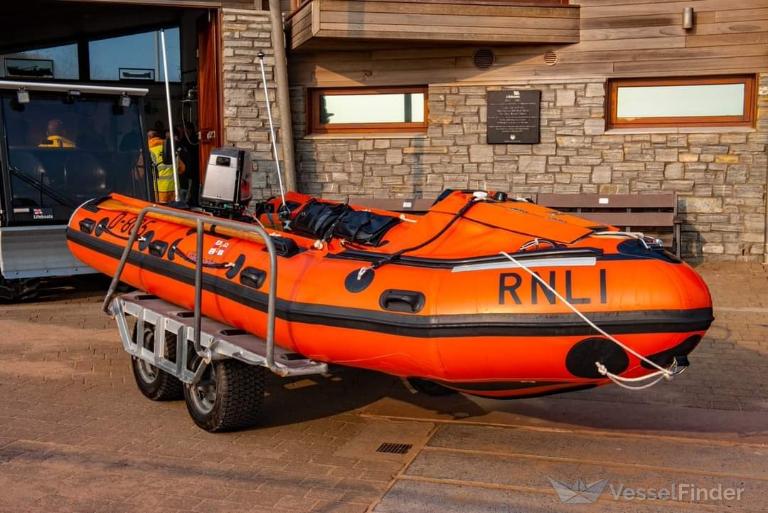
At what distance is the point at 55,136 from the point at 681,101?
7.63 metres

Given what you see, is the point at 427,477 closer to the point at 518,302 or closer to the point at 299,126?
the point at 518,302

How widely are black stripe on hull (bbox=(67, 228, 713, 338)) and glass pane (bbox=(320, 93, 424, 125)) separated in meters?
7.27

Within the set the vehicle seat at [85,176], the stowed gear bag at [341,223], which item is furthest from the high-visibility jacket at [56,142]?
the stowed gear bag at [341,223]

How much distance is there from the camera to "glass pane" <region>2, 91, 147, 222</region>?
881 cm

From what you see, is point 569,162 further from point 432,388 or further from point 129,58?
point 129,58

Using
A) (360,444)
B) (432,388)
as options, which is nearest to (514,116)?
(432,388)

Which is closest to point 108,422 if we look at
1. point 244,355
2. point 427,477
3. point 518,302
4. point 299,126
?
point 244,355

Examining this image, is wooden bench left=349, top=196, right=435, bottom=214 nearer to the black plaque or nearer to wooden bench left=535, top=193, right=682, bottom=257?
the black plaque

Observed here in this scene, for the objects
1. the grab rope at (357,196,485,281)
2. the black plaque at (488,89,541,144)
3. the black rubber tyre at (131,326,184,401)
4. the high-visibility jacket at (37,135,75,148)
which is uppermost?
the black plaque at (488,89,541,144)

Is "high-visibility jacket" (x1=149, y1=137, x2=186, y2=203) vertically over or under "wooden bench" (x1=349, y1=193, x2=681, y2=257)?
over

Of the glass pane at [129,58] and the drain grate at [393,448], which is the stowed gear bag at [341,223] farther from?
the glass pane at [129,58]

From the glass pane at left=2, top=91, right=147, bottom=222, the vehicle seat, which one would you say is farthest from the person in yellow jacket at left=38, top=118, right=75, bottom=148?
the vehicle seat

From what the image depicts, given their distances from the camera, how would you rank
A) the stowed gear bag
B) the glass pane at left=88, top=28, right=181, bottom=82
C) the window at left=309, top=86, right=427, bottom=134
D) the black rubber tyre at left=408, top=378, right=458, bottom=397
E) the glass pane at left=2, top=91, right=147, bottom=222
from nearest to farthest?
the stowed gear bag, the black rubber tyre at left=408, top=378, right=458, bottom=397, the glass pane at left=2, top=91, right=147, bottom=222, the window at left=309, top=86, right=427, bottom=134, the glass pane at left=88, top=28, right=181, bottom=82

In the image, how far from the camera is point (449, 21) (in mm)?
11000
